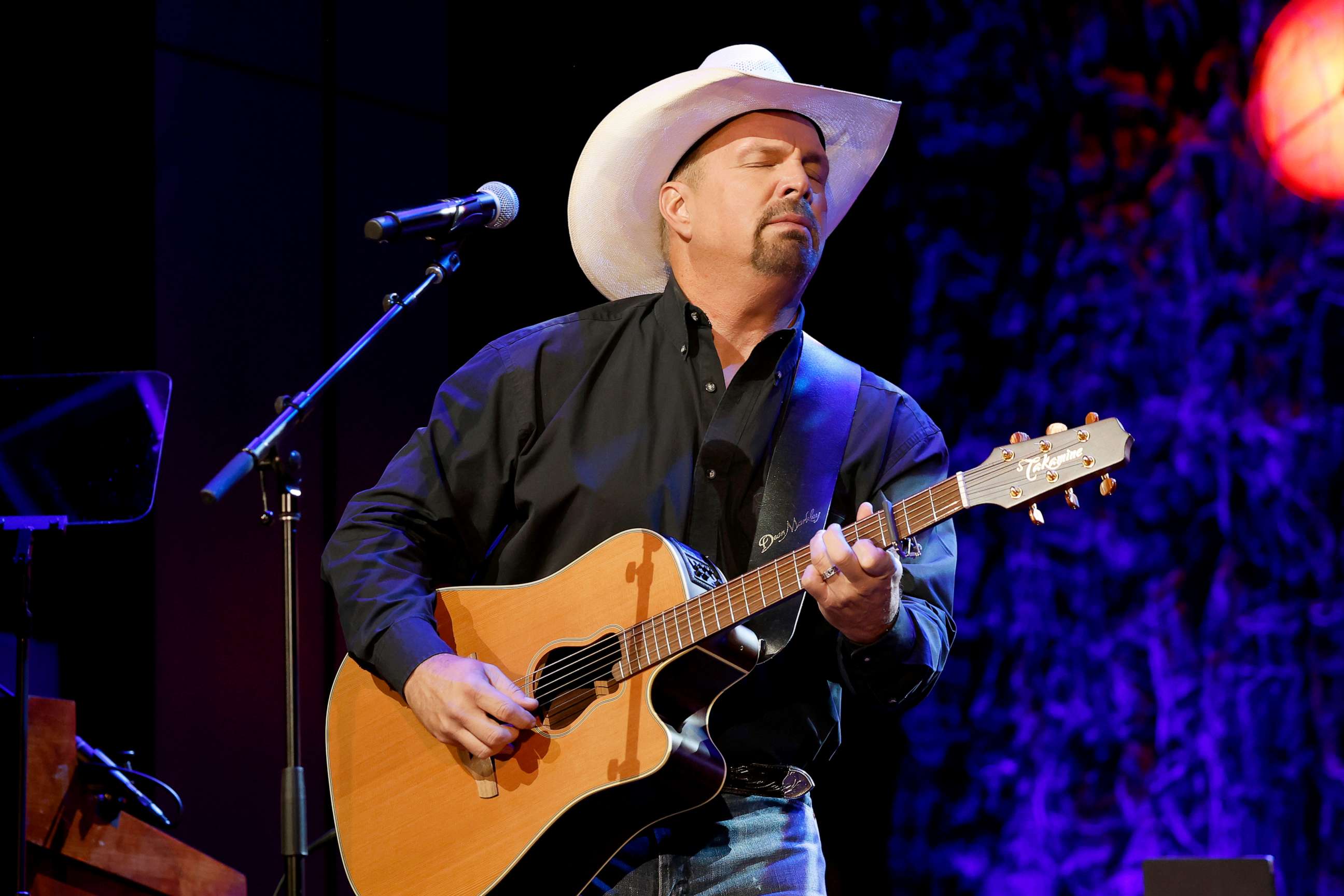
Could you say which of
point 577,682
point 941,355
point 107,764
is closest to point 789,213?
point 577,682

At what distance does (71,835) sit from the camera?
3471mm

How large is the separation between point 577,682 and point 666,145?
133 cm

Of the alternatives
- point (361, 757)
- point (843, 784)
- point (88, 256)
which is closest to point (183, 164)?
point (88, 256)

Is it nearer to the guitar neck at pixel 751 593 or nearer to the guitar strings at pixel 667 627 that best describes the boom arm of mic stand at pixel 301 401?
the guitar strings at pixel 667 627

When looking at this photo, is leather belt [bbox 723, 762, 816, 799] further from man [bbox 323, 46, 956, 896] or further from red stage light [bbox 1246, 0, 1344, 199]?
red stage light [bbox 1246, 0, 1344, 199]

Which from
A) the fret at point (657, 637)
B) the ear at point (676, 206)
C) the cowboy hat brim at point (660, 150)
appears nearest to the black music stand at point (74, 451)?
the cowboy hat brim at point (660, 150)

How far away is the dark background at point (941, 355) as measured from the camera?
3875 mm

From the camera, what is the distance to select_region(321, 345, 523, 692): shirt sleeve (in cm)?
257

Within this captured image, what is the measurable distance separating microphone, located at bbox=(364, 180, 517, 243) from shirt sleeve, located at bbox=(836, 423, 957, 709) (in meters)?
1.07

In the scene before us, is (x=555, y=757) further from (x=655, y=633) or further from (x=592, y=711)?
(x=655, y=633)

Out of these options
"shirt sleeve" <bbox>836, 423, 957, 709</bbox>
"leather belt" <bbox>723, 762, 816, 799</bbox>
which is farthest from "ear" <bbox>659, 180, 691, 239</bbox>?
"leather belt" <bbox>723, 762, 816, 799</bbox>

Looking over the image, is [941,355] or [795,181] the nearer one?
[795,181]

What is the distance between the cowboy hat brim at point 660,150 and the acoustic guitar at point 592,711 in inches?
39.2

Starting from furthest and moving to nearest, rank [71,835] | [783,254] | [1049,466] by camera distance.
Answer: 1. [71,835]
2. [783,254]
3. [1049,466]
